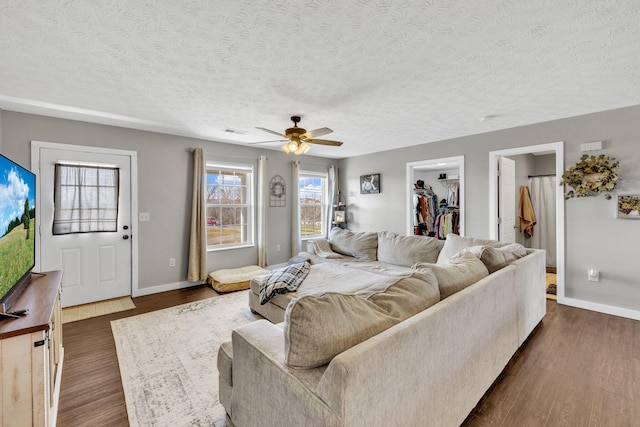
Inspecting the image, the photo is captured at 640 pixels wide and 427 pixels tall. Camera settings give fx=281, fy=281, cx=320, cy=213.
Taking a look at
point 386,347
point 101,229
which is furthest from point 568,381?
point 101,229

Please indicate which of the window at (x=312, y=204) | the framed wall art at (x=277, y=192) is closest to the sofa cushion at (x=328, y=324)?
the framed wall art at (x=277, y=192)

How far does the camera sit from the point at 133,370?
220cm

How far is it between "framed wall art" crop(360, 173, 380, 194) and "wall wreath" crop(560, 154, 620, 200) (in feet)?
9.44

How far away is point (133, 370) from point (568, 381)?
326cm

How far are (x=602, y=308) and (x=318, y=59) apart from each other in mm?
4227

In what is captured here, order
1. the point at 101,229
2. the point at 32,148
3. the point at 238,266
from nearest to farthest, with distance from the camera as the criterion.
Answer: the point at 32,148 → the point at 101,229 → the point at 238,266

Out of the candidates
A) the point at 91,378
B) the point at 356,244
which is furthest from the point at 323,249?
the point at 91,378

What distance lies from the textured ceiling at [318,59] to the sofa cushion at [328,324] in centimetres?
155

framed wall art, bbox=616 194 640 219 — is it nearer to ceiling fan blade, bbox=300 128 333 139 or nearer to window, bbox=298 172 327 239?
ceiling fan blade, bbox=300 128 333 139

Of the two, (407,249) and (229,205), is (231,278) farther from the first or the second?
(407,249)

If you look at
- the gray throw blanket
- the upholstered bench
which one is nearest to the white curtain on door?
the gray throw blanket

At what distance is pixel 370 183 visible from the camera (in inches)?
229

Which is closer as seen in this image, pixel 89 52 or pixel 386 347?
pixel 386 347

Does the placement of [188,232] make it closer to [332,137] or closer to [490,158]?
[332,137]
